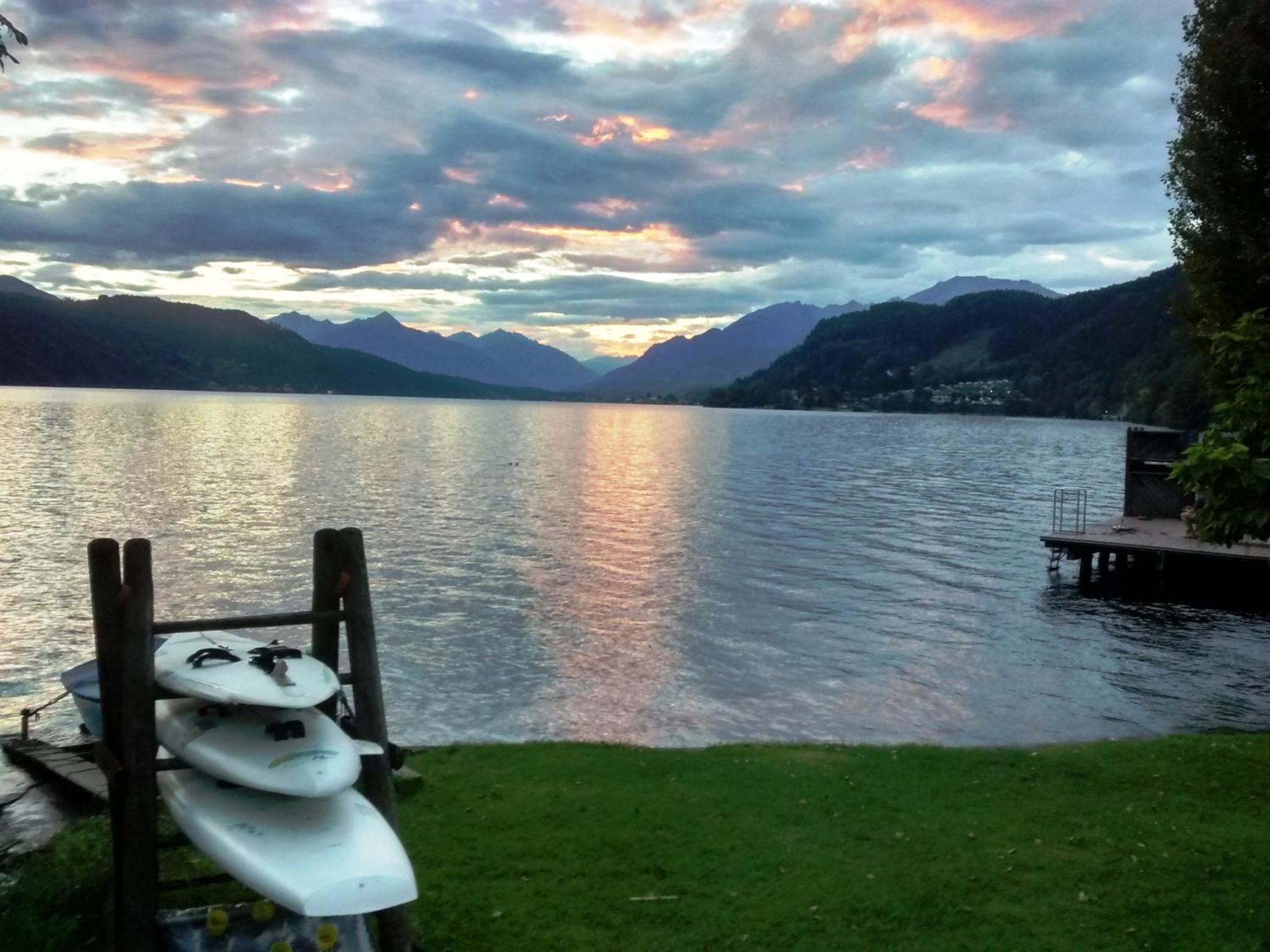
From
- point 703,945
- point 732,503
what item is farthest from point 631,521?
point 703,945

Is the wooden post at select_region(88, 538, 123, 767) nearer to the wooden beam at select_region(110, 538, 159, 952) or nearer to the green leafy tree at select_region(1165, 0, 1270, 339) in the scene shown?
the wooden beam at select_region(110, 538, 159, 952)

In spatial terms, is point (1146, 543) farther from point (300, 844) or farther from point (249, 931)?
point (249, 931)

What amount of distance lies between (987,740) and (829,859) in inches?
426

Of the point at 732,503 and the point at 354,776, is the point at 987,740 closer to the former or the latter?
the point at 354,776

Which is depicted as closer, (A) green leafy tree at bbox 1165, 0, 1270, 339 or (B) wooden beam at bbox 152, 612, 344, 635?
(B) wooden beam at bbox 152, 612, 344, 635

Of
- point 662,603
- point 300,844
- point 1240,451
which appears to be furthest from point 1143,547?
point 300,844

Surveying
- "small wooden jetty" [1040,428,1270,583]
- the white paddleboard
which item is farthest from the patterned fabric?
"small wooden jetty" [1040,428,1270,583]

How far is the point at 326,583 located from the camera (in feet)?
25.0

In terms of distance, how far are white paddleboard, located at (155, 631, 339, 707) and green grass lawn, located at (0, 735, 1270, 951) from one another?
6.47 ft

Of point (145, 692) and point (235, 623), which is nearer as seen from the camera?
point (145, 692)

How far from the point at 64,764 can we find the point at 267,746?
721 centimetres

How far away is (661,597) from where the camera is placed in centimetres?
3288

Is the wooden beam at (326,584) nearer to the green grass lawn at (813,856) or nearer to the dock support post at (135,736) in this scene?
the dock support post at (135,736)

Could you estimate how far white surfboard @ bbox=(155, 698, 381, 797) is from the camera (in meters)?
6.64
